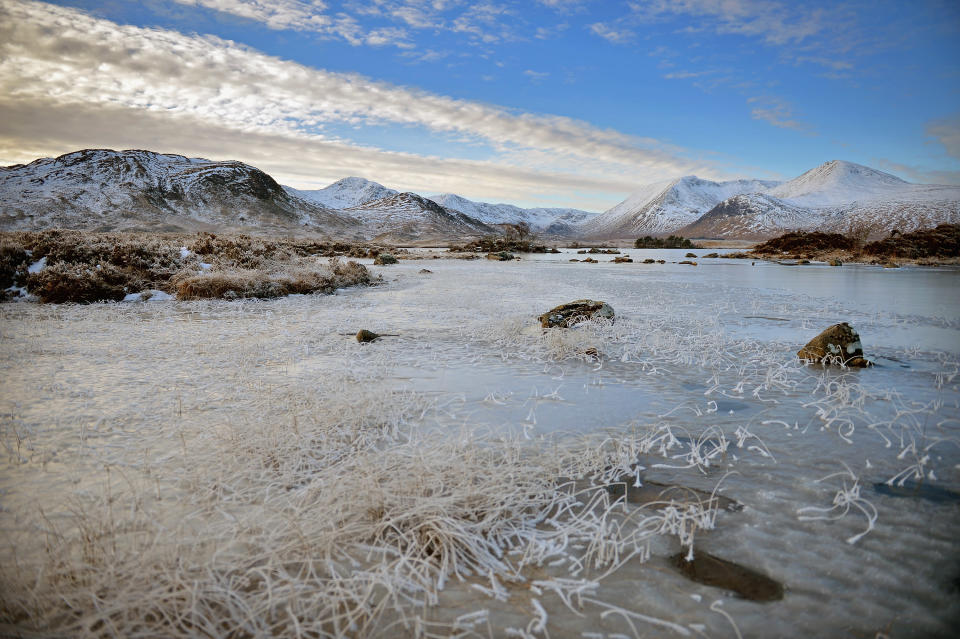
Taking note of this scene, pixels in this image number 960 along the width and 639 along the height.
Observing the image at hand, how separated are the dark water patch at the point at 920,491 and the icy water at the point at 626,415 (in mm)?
20

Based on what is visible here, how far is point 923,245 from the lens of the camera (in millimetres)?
41938

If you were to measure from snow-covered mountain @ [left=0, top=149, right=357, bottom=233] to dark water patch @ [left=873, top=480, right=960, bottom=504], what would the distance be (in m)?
148

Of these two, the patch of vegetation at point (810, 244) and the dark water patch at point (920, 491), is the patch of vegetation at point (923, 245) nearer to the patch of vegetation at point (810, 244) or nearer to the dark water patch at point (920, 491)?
the patch of vegetation at point (810, 244)

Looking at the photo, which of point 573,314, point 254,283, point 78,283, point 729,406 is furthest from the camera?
point 254,283

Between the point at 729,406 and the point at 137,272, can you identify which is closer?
the point at 729,406

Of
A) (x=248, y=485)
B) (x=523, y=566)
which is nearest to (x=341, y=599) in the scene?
(x=523, y=566)

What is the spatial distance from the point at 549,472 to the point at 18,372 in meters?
8.24

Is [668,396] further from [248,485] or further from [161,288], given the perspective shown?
[161,288]

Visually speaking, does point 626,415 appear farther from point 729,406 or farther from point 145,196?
point 145,196

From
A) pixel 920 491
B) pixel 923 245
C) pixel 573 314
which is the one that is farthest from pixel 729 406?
pixel 923 245

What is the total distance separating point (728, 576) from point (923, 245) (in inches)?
2176

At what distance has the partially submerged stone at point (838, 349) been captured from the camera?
7.76 m

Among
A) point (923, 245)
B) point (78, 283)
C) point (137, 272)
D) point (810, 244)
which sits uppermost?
point (810, 244)

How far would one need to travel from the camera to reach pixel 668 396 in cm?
641
